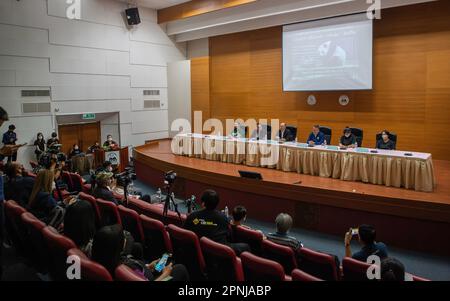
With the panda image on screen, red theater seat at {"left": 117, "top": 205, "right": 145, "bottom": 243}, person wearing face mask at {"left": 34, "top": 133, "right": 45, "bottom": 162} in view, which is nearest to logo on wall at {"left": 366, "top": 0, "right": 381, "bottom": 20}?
the panda image on screen

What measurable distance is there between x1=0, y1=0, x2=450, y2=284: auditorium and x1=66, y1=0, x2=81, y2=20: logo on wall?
0.17 ft

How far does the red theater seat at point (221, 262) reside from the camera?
8.03 ft

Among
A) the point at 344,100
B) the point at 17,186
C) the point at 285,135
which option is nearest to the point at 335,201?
the point at 285,135

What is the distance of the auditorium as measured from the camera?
106 inches

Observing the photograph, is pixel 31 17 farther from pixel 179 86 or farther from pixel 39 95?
pixel 179 86

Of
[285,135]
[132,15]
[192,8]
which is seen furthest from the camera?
[132,15]

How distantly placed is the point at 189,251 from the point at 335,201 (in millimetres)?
2932

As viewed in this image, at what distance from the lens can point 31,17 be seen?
27.3 ft

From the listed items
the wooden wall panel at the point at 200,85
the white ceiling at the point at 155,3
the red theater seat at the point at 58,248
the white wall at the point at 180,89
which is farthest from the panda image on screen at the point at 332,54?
the red theater seat at the point at 58,248

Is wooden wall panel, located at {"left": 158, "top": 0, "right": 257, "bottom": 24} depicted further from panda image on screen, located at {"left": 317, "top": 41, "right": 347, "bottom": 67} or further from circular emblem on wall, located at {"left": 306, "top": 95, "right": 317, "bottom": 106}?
circular emblem on wall, located at {"left": 306, "top": 95, "right": 317, "bottom": 106}

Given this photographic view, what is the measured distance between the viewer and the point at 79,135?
9805 millimetres

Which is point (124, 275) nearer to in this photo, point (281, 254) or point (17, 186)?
point (281, 254)
